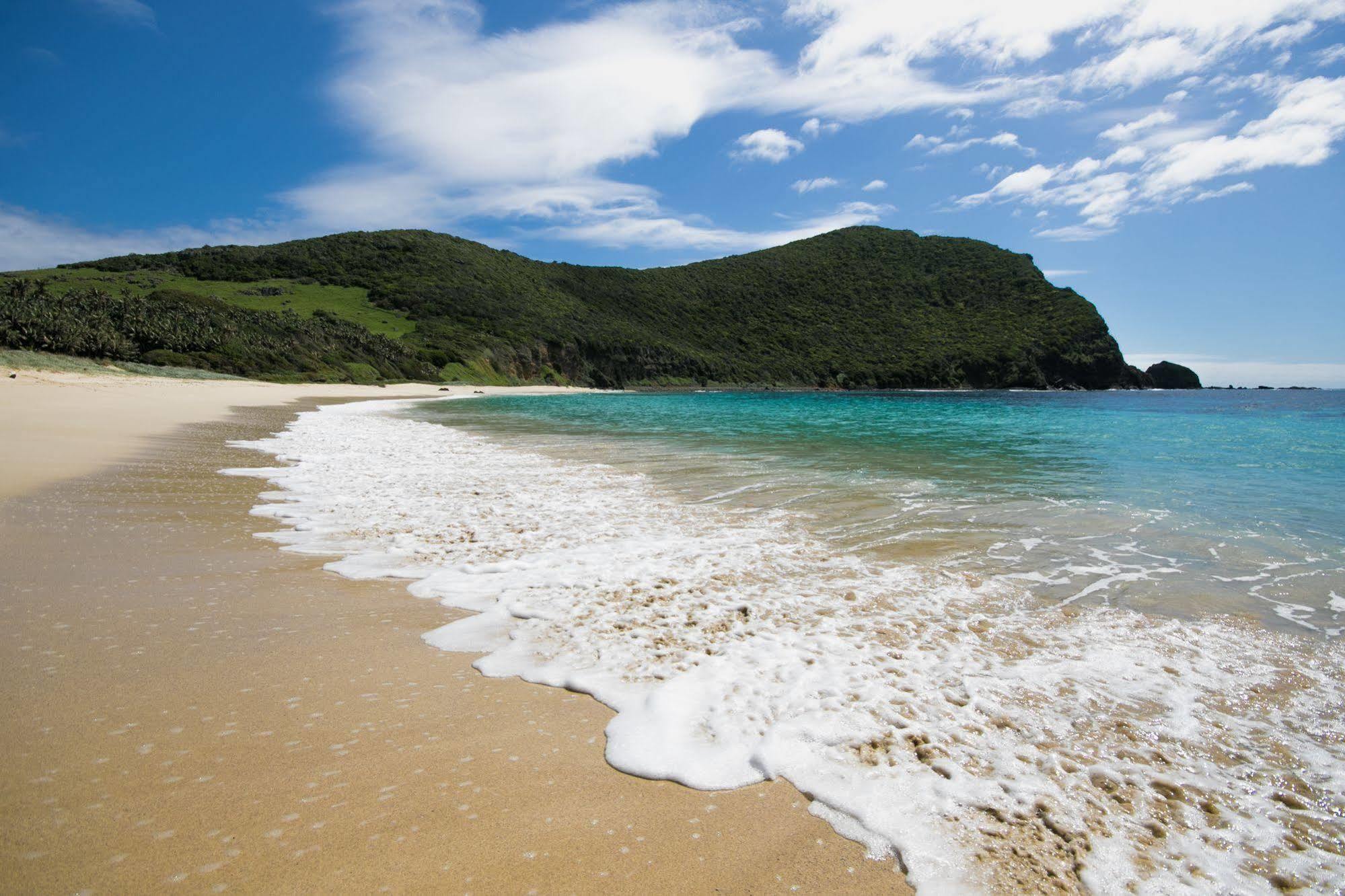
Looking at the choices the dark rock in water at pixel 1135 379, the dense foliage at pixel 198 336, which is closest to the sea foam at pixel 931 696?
the dense foliage at pixel 198 336

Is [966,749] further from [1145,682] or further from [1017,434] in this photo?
[1017,434]

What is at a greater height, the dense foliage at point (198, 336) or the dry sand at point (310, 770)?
the dense foliage at point (198, 336)

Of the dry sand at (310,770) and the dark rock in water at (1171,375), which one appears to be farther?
the dark rock in water at (1171,375)

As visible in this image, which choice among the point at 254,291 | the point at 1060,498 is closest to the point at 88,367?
the point at 1060,498

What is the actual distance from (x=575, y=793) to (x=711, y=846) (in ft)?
1.77

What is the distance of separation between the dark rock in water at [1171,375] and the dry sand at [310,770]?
6296 inches

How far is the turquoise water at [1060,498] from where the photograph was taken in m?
5.16

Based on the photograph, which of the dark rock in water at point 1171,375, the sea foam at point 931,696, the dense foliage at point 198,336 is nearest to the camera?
the sea foam at point 931,696

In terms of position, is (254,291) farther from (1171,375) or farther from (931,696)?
(1171,375)

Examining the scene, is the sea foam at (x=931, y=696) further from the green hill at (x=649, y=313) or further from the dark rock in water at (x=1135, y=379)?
the dark rock in water at (x=1135, y=379)

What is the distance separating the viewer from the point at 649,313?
10000cm

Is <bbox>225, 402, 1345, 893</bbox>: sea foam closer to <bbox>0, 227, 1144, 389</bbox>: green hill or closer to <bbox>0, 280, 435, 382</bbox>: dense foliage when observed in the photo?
<bbox>0, 280, 435, 382</bbox>: dense foliage

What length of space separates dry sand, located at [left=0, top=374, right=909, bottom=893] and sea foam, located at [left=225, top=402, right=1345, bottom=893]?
0.71ft

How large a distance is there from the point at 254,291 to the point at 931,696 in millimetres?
81036
